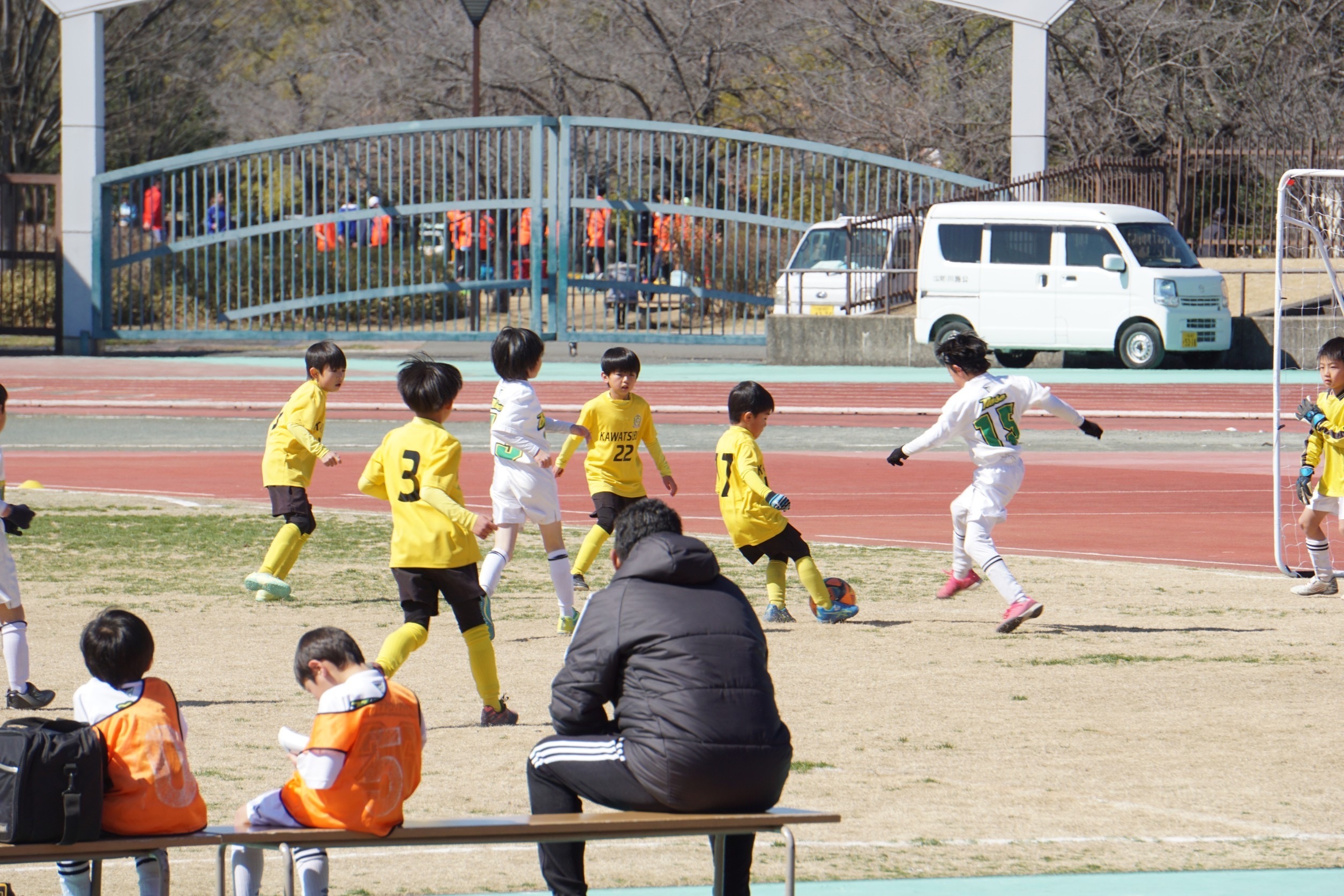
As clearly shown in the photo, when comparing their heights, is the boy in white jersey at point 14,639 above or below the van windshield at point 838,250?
below

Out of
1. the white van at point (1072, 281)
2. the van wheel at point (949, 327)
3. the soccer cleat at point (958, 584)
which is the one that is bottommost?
the soccer cleat at point (958, 584)

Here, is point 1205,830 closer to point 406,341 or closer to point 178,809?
point 178,809

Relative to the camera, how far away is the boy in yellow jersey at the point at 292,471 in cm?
1038

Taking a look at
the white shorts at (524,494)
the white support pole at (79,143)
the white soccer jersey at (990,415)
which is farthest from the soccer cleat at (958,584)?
the white support pole at (79,143)

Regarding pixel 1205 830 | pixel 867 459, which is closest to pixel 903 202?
pixel 867 459

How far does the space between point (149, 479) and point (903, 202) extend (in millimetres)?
17012

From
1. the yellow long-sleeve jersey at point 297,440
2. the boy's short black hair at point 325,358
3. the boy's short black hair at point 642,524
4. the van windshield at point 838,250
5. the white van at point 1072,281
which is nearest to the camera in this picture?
the boy's short black hair at point 642,524

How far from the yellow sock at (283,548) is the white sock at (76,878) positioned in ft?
18.8

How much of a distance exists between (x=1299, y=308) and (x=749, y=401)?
2053 cm

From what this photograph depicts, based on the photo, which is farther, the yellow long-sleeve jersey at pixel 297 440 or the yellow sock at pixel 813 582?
the yellow long-sleeve jersey at pixel 297 440

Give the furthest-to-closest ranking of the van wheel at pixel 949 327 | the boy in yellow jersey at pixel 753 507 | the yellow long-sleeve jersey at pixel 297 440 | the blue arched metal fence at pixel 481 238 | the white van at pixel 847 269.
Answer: the blue arched metal fence at pixel 481 238 → the white van at pixel 847 269 → the van wheel at pixel 949 327 → the yellow long-sleeve jersey at pixel 297 440 → the boy in yellow jersey at pixel 753 507

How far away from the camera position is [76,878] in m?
4.86

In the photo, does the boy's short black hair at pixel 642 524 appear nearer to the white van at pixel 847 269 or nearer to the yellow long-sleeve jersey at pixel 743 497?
the yellow long-sleeve jersey at pixel 743 497

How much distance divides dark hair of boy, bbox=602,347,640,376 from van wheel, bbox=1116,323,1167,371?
17.3 meters
